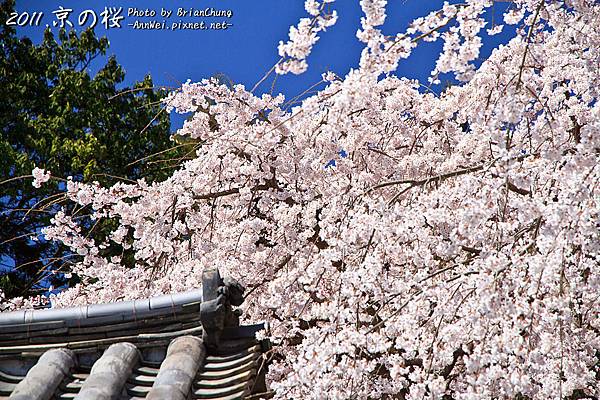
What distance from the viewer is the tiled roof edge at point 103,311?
3.87 m

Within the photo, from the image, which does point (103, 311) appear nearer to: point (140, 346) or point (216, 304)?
point (140, 346)

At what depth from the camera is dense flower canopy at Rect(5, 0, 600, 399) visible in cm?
408

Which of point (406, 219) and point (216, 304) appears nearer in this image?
point (216, 304)

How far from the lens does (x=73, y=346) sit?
3830 millimetres

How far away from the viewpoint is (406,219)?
4.92m

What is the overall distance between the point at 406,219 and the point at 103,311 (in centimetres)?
187

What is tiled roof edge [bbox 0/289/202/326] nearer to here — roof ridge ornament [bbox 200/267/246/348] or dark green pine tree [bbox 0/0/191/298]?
roof ridge ornament [bbox 200/267/246/348]

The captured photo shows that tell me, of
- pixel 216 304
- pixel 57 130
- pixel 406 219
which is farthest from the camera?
pixel 57 130

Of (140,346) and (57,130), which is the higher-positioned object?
(57,130)

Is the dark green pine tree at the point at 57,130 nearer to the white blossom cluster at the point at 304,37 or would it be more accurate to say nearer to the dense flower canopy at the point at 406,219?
the dense flower canopy at the point at 406,219

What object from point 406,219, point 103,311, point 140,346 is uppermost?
point 406,219

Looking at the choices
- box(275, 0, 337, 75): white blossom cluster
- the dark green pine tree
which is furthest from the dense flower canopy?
the dark green pine tree

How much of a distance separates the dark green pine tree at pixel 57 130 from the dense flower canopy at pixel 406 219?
26.7ft

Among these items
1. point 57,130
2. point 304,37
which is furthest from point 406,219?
point 57,130
